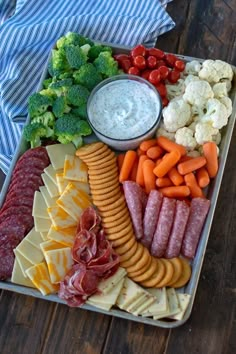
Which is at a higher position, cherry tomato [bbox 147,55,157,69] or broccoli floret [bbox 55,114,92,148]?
cherry tomato [bbox 147,55,157,69]

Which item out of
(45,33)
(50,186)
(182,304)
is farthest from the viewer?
(45,33)

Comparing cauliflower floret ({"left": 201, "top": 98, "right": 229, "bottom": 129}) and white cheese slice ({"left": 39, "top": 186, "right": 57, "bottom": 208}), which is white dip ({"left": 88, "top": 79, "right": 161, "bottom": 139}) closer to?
cauliflower floret ({"left": 201, "top": 98, "right": 229, "bottom": 129})

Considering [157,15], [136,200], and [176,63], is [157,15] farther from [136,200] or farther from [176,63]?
[136,200]

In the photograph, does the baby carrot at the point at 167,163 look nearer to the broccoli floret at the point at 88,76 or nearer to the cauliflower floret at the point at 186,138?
the cauliflower floret at the point at 186,138

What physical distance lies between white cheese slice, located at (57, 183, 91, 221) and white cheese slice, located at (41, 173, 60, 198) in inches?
2.2

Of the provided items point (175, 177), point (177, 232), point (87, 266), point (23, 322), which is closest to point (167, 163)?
point (175, 177)

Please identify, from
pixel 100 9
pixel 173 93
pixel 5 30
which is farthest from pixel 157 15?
pixel 5 30

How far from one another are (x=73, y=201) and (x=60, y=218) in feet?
0.25

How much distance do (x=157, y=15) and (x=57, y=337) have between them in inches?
55.0

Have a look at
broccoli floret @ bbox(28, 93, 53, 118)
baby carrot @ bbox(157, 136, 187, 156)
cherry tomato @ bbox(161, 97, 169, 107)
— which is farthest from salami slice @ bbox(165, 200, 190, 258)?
broccoli floret @ bbox(28, 93, 53, 118)

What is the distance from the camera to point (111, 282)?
6.16ft

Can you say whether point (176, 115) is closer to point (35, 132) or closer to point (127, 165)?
point (127, 165)

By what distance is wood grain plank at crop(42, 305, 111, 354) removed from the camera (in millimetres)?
1952

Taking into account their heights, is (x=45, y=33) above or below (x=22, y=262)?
above
